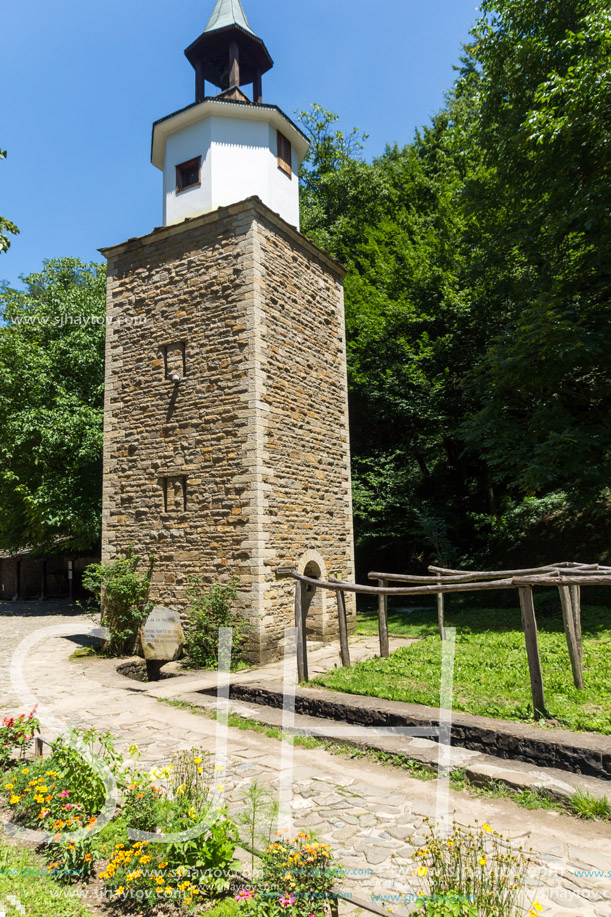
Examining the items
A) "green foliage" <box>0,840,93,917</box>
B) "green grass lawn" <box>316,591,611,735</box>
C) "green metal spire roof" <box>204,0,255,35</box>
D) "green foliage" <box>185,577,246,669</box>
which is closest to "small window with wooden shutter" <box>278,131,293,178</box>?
"green metal spire roof" <box>204,0,255,35</box>

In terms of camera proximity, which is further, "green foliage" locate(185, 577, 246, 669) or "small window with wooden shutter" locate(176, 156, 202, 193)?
"small window with wooden shutter" locate(176, 156, 202, 193)

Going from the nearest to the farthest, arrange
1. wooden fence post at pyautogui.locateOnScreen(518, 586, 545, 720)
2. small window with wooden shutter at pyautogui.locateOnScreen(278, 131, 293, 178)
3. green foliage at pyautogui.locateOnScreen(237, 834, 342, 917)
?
green foliage at pyautogui.locateOnScreen(237, 834, 342, 917), wooden fence post at pyautogui.locateOnScreen(518, 586, 545, 720), small window with wooden shutter at pyautogui.locateOnScreen(278, 131, 293, 178)

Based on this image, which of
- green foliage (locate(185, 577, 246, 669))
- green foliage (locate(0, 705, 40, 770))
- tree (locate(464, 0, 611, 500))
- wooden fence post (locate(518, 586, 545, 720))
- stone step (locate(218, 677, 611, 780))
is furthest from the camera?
Answer: tree (locate(464, 0, 611, 500))

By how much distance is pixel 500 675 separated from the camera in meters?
5.82

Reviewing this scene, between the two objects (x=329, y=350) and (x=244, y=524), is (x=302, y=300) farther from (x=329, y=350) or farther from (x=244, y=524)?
(x=244, y=524)

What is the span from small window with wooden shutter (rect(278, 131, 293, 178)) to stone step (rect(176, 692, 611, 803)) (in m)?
9.82

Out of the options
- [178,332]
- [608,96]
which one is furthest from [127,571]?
[608,96]

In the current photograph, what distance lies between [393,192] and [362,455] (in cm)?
958

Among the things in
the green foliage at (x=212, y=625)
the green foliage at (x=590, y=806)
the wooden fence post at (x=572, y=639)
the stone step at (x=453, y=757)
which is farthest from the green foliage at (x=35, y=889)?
the green foliage at (x=212, y=625)

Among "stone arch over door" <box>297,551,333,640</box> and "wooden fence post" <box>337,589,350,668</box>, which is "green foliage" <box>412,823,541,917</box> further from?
"stone arch over door" <box>297,551,333,640</box>

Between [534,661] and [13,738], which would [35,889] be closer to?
[13,738]

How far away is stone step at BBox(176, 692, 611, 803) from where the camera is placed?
354 cm

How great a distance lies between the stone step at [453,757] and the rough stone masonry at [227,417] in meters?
2.83

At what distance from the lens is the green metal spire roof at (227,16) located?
36.0 feet
